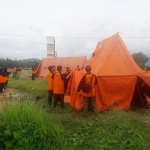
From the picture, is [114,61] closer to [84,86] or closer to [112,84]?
[112,84]

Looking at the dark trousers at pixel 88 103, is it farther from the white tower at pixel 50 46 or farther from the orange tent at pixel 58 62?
the white tower at pixel 50 46

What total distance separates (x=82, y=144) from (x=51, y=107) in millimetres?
3389

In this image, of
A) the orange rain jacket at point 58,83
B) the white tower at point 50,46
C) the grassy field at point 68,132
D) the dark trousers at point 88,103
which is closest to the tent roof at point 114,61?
the dark trousers at point 88,103

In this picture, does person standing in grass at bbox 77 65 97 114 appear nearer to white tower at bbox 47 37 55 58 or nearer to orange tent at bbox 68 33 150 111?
orange tent at bbox 68 33 150 111

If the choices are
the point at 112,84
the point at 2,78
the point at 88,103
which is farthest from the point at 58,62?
the point at 88,103

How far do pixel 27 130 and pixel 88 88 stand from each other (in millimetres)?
2688

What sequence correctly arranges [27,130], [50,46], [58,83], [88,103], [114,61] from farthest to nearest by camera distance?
[50,46] < [114,61] < [58,83] < [88,103] < [27,130]

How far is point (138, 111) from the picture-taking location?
762 centimetres

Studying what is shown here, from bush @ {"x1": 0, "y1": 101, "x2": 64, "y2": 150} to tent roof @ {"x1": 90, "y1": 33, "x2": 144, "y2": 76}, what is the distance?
3.27 metres

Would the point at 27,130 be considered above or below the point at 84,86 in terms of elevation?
below

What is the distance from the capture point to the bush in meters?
4.25

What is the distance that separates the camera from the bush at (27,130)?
425cm

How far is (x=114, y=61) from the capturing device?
814 centimetres

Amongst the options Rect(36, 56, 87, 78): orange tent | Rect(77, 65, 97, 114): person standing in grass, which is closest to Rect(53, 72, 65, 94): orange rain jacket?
Rect(77, 65, 97, 114): person standing in grass
